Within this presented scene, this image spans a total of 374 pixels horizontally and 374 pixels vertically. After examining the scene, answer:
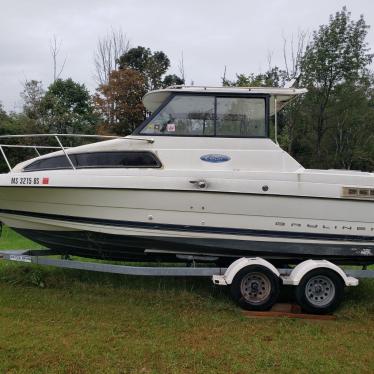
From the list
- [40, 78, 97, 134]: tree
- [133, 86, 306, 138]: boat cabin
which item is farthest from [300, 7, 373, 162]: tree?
[133, 86, 306, 138]: boat cabin

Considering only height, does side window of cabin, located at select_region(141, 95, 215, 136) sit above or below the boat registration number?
above

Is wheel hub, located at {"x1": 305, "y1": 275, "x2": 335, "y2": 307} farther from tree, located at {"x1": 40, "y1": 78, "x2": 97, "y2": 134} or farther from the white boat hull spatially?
tree, located at {"x1": 40, "y1": 78, "x2": 97, "y2": 134}

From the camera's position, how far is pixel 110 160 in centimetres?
527

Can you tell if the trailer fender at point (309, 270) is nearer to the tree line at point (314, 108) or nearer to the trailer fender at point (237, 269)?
the trailer fender at point (237, 269)

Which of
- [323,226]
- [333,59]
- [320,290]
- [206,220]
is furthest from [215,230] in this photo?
[333,59]

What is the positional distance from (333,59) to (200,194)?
16.8 metres

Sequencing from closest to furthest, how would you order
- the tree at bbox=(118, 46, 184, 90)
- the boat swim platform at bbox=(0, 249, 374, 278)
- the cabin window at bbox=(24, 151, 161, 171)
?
the boat swim platform at bbox=(0, 249, 374, 278)
the cabin window at bbox=(24, 151, 161, 171)
the tree at bbox=(118, 46, 184, 90)

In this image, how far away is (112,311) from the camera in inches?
190

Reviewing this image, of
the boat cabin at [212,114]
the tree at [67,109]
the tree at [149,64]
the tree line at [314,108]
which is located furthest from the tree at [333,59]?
the boat cabin at [212,114]

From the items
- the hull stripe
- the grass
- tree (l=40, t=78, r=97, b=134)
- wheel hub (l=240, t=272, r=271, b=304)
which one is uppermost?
tree (l=40, t=78, r=97, b=134)

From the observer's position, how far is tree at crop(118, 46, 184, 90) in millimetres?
23797

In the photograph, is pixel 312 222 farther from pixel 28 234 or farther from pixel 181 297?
pixel 28 234

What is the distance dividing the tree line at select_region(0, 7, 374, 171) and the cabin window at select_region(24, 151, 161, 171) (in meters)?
14.5

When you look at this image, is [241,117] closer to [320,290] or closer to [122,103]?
[320,290]
